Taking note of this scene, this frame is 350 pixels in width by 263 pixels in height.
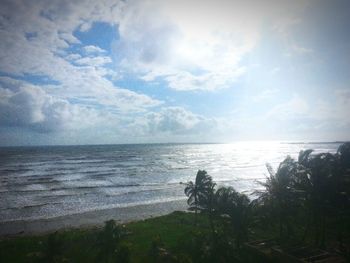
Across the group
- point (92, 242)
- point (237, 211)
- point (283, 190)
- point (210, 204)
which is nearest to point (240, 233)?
point (237, 211)

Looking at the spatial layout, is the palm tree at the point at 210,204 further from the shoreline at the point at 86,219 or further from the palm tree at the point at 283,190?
the shoreline at the point at 86,219

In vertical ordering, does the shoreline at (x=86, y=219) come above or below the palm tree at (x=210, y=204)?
below

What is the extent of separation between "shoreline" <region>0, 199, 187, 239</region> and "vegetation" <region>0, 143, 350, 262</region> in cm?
671

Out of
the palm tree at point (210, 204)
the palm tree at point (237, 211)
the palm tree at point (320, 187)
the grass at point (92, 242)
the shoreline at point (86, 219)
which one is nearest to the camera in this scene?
the palm tree at point (320, 187)

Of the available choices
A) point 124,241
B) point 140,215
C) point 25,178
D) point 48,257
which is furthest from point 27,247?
point 25,178

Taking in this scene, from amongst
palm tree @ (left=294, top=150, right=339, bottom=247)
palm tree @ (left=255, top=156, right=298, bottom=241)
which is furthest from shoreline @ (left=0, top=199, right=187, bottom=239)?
palm tree @ (left=294, top=150, right=339, bottom=247)

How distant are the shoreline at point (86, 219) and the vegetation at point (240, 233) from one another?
22.0 ft

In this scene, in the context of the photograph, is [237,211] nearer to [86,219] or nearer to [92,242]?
[92,242]

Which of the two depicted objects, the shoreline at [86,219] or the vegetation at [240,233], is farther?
the shoreline at [86,219]

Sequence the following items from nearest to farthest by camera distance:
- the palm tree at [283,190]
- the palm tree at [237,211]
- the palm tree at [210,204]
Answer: the palm tree at [237,211], the palm tree at [283,190], the palm tree at [210,204]

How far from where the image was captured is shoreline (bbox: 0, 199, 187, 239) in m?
49.1

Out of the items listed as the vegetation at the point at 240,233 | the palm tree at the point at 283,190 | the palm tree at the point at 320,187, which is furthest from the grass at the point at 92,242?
the palm tree at the point at 320,187

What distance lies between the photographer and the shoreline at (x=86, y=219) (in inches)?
1932

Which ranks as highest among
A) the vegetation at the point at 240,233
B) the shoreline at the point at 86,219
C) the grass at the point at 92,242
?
the vegetation at the point at 240,233
